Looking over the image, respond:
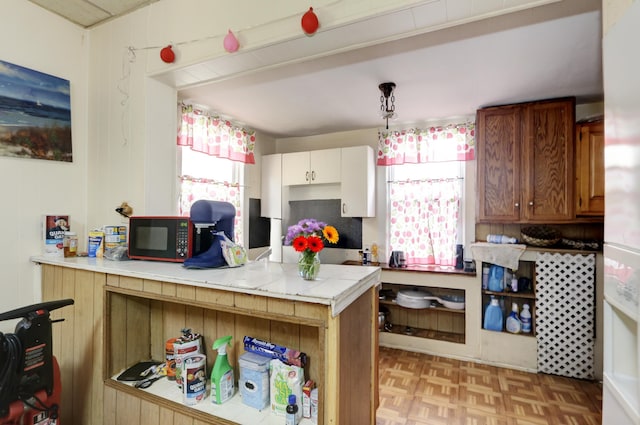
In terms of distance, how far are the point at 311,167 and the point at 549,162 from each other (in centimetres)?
219

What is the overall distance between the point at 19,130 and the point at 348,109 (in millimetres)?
2306

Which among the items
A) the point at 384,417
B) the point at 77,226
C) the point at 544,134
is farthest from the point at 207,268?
the point at 544,134

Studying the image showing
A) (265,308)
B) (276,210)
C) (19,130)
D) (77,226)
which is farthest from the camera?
(276,210)

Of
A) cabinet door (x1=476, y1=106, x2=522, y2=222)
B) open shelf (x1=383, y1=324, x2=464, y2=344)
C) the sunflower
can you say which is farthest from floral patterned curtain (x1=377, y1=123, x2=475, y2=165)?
the sunflower

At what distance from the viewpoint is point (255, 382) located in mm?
1209

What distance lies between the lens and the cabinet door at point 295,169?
133 inches

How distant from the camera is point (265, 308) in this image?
1.06m

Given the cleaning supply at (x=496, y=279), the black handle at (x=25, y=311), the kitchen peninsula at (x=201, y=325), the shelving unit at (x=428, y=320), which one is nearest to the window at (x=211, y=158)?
the kitchen peninsula at (x=201, y=325)

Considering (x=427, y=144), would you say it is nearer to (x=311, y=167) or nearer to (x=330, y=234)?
(x=311, y=167)

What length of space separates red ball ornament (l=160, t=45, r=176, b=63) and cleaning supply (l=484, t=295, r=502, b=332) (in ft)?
10.3

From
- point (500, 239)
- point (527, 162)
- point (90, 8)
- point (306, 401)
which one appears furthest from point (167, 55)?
point (500, 239)

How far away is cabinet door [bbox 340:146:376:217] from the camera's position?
10.3ft

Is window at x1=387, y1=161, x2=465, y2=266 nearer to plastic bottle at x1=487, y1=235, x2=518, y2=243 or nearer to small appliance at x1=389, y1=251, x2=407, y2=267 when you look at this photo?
small appliance at x1=389, y1=251, x2=407, y2=267

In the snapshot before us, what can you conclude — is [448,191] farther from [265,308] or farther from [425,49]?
[265,308]
